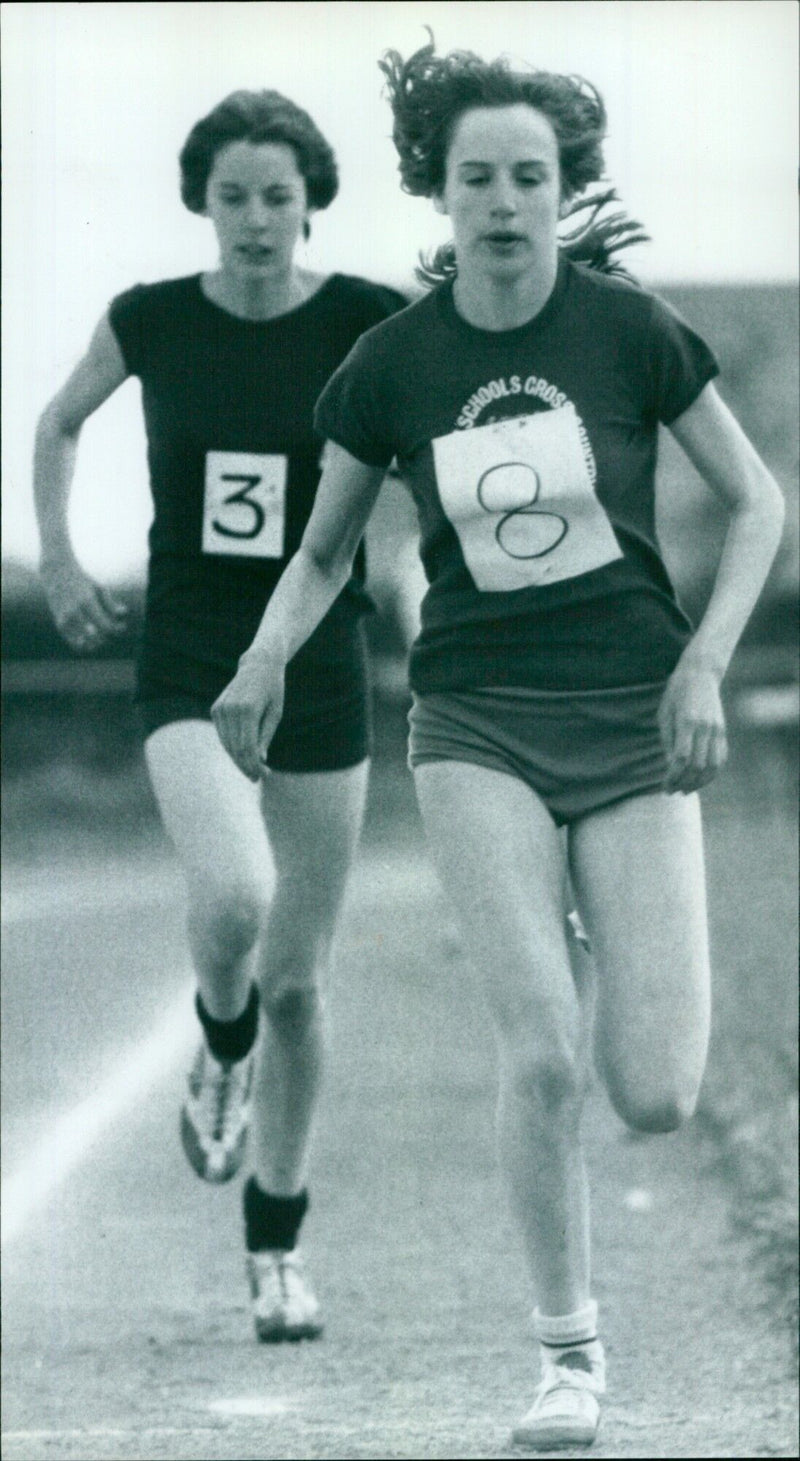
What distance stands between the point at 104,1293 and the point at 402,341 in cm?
325

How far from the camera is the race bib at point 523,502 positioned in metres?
4.96

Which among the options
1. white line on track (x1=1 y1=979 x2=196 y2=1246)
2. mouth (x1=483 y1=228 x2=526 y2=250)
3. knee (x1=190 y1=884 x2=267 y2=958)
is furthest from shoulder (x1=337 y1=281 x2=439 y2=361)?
white line on track (x1=1 y1=979 x2=196 y2=1246)

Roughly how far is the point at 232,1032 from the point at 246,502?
1128 mm

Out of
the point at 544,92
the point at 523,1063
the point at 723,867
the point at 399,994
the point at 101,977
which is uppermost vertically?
the point at 544,92

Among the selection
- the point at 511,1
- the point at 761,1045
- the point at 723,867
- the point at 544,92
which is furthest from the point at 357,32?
the point at 723,867

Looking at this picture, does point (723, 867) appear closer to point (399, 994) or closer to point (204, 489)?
point (399, 994)

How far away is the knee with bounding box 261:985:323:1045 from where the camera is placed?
6434 mm

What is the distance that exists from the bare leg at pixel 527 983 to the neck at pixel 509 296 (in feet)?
2.09

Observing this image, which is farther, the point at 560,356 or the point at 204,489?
the point at 204,489

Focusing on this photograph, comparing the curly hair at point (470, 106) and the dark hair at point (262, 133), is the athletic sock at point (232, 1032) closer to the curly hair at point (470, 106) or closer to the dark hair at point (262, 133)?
the dark hair at point (262, 133)

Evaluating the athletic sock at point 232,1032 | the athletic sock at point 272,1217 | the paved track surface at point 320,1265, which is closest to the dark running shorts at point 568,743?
the paved track surface at point 320,1265

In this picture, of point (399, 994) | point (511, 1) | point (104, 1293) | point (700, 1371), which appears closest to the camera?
point (511, 1)

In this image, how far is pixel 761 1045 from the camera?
1059cm

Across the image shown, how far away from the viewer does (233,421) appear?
5.65 metres
